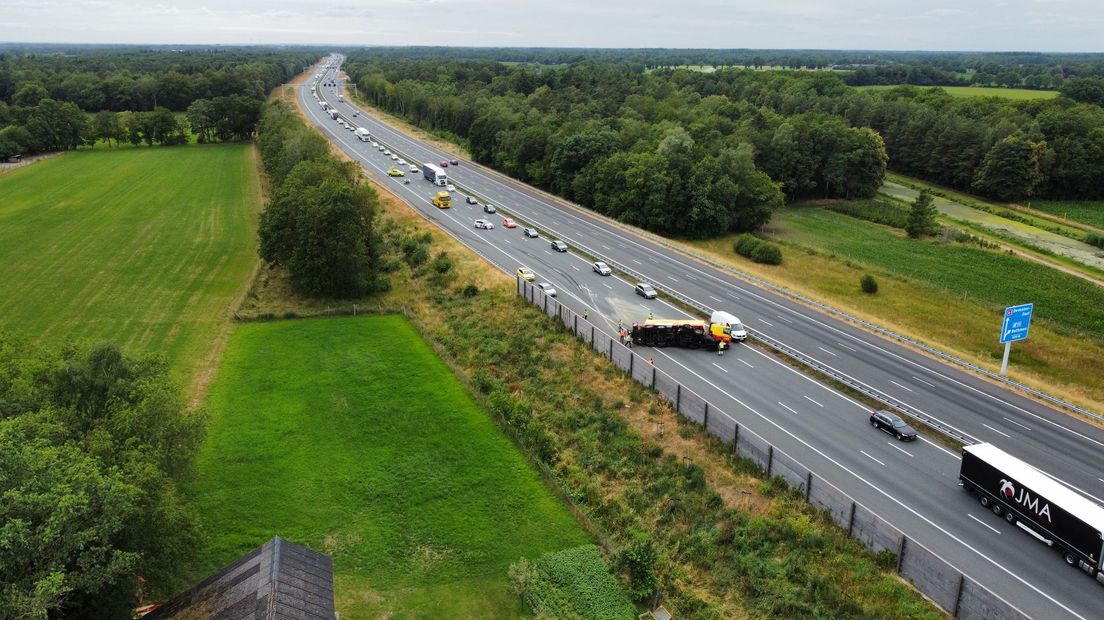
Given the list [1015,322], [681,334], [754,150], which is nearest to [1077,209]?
[754,150]

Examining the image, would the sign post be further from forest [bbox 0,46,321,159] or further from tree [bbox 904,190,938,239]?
forest [bbox 0,46,321,159]

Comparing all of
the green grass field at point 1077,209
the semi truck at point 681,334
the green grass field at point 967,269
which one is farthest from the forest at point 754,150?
the semi truck at point 681,334

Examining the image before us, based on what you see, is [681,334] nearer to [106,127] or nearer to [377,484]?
[377,484]

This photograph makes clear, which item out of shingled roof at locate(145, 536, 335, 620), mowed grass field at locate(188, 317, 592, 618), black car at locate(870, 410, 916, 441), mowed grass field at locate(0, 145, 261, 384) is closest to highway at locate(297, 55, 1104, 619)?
black car at locate(870, 410, 916, 441)

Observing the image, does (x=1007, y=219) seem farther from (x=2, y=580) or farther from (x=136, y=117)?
(x=136, y=117)

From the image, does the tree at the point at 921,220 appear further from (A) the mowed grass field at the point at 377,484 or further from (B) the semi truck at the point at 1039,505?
(A) the mowed grass field at the point at 377,484

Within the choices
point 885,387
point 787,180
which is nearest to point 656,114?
point 787,180
